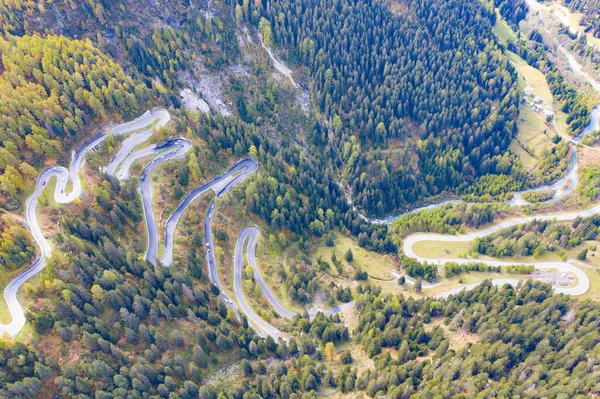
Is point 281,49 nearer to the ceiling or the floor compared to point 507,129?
nearer to the ceiling

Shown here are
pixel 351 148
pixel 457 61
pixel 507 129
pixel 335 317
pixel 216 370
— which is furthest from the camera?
pixel 457 61

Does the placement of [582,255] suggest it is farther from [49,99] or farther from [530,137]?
[49,99]

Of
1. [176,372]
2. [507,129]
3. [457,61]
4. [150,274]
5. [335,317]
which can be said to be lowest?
[335,317]

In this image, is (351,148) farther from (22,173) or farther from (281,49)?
(22,173)

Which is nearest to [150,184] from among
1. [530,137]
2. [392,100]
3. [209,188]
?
[209,188]

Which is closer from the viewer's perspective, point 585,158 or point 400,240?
point 400,240

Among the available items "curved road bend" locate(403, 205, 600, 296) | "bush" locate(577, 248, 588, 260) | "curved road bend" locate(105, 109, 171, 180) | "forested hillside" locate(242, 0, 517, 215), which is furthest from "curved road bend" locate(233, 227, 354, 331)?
"bush" locate(577, 248, 588, 260)

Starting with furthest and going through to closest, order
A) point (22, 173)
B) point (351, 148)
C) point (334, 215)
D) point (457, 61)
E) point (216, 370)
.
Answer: point (457, 61)
point (351, 148)
point (334, 215)
point (22, 173)
point (216, 370)

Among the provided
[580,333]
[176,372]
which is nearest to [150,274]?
[176,372]
